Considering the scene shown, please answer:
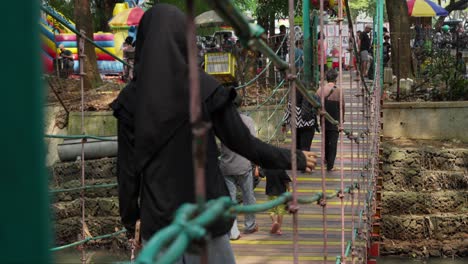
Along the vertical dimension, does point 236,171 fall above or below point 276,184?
above

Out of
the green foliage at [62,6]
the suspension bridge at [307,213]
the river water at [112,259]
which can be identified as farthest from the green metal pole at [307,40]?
the green foliage at [62,6]

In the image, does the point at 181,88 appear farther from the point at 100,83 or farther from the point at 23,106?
the point at 100,83

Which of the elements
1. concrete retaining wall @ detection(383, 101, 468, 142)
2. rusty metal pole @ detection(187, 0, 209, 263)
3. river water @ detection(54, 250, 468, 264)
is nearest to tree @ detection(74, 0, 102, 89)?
river water @ detection(54, 250, 468, 264)

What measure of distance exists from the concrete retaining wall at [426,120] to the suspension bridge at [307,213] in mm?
688

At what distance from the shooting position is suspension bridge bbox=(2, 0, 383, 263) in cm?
97

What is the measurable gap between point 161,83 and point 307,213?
5830 millimetres

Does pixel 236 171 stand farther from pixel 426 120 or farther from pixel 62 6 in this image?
pixel 62 6

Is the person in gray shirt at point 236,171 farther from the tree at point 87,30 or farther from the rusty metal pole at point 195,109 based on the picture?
the tree at point 87,30

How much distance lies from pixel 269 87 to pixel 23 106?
1243cm

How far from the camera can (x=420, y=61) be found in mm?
14742

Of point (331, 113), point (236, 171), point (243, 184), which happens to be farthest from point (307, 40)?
point (331, 113)

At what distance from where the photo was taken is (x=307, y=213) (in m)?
7.72

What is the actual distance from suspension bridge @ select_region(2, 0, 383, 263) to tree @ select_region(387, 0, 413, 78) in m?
1.08

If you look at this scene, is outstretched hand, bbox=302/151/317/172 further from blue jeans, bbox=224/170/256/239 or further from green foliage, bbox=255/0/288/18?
green foliage, bbox=255/0/288/18
